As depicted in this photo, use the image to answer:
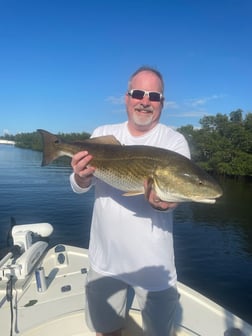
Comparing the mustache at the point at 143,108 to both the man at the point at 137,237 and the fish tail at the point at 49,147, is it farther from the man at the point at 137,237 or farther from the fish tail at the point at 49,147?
the fish tail at the point at 49,147

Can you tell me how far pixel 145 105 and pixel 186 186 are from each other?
2.81 ft

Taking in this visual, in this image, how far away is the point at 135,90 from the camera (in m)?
3.28

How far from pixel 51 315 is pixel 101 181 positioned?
2.14 metres

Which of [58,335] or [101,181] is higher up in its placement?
[101,181]

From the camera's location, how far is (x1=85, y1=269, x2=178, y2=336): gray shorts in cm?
323

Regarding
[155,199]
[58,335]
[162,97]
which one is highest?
[162,97]

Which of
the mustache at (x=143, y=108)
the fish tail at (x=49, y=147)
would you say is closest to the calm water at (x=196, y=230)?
the fish tail at (x=49, y=147)

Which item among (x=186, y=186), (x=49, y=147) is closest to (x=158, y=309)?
(x=186, y=186)

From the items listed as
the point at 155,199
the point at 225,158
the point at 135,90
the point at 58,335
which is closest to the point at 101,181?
the point at 155,199

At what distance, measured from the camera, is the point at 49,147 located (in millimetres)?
4082

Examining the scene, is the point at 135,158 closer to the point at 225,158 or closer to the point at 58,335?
the point at 58,335

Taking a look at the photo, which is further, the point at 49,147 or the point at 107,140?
the point at 49,147

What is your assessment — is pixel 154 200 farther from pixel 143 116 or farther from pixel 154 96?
pixel 154 96

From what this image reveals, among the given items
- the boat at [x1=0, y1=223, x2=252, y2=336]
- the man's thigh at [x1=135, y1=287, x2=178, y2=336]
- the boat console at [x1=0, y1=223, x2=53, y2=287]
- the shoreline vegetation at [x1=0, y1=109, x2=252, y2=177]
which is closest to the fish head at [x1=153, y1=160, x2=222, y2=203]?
the man's thigh at [x1=135, y1=287, x2=178, y2=336]
